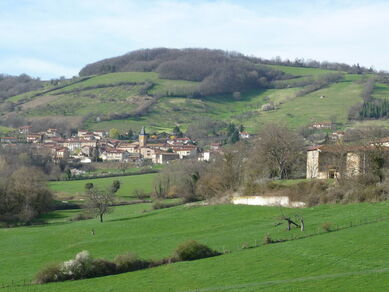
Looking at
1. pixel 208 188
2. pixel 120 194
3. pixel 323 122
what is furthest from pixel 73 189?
pixel 323 122

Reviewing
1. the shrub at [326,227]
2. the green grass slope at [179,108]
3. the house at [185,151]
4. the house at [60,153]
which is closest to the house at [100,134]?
the green grass slope at [179,108]

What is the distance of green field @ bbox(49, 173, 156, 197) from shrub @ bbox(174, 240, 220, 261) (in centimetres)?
4917

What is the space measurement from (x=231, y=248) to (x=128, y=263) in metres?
6.01

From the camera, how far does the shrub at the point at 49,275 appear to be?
3372 cm

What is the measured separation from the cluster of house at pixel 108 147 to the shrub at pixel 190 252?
298 ft

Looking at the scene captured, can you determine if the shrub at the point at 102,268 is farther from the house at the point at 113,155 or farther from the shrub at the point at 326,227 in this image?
the house at the point at 113,155

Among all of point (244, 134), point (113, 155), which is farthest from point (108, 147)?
point (244, 134)

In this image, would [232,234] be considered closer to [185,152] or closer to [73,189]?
[73,189]

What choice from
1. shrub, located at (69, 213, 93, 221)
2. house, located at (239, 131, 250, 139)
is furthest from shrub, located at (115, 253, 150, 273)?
house, located at (239, 131, 250, 139)

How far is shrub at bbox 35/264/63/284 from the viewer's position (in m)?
33.7

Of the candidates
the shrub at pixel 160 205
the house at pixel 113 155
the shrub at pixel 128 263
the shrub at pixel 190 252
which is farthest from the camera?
the house at pixel 113 155

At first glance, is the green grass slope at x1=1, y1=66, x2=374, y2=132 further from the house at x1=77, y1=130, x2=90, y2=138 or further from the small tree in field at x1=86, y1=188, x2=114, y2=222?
the small tree in field at x1=86, y1=188, x2=114, y2=222

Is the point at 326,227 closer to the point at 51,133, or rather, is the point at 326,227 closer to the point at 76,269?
the point at 76,269

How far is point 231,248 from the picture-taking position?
37250 millimetres
